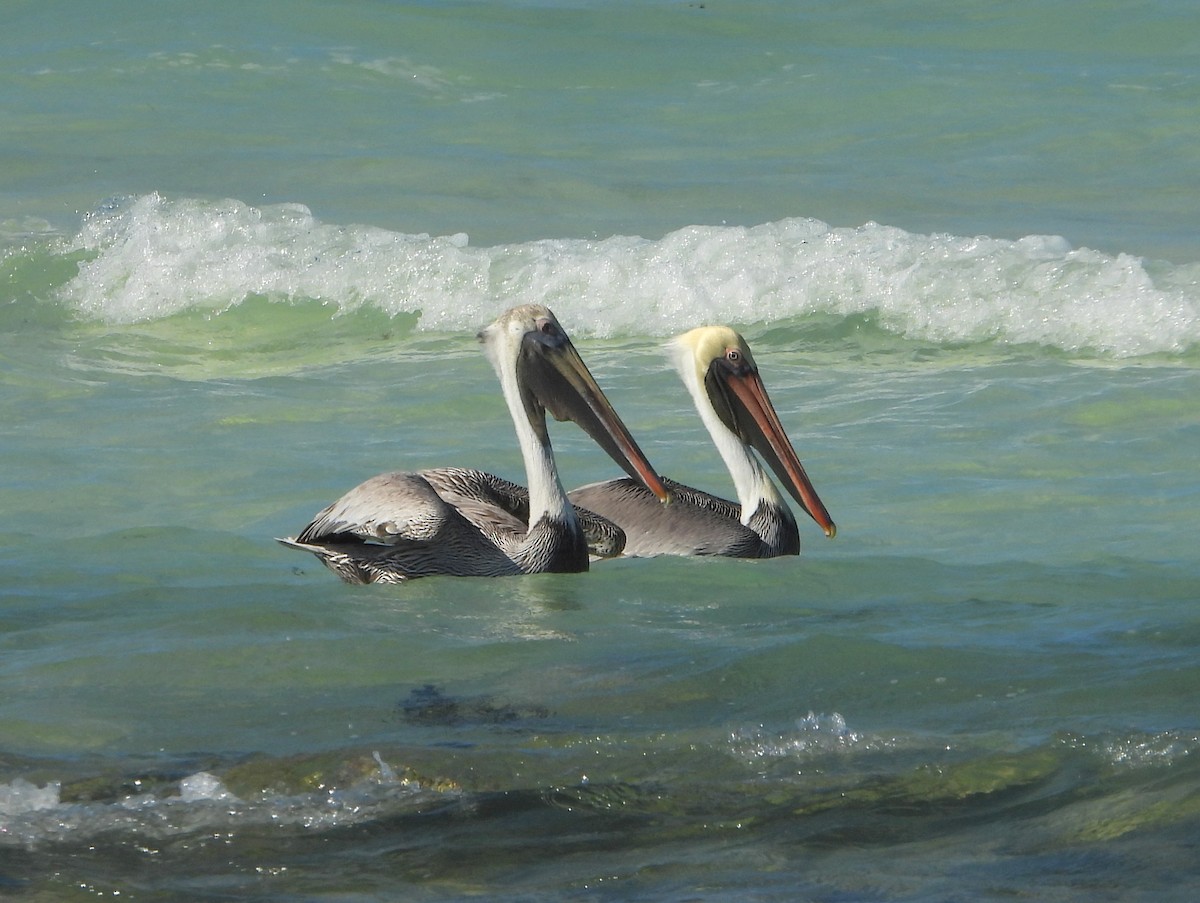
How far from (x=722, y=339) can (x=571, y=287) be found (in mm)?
4322

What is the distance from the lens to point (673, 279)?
10.9 m

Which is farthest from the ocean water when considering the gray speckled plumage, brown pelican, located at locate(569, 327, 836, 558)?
brown pelican, located at locate(569, 327, 836, 558)

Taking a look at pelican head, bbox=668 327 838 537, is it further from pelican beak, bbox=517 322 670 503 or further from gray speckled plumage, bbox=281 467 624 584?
gray speckled plumage, bbox=281 467 624 584

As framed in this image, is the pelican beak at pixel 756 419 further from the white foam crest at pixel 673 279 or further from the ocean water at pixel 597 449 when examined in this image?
the white foam crest at pixel 673 279

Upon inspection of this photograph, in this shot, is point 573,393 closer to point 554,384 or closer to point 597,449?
point 554,384

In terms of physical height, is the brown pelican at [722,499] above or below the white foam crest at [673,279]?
below

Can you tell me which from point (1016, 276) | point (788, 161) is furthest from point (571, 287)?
point (788, 161)

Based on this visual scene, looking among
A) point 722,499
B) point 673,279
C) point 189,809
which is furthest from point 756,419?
point 673,279

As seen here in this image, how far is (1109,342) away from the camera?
9.54 meters

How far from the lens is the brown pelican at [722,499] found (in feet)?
20.1

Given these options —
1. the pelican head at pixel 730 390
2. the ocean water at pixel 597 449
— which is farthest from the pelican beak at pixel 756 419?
the ocean water at pixel 597 449

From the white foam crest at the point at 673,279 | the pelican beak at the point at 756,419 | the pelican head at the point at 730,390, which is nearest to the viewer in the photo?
the pelican beak at the point at 756,419

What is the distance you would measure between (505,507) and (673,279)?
483cm

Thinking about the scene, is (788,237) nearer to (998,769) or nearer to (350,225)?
(350,225)
